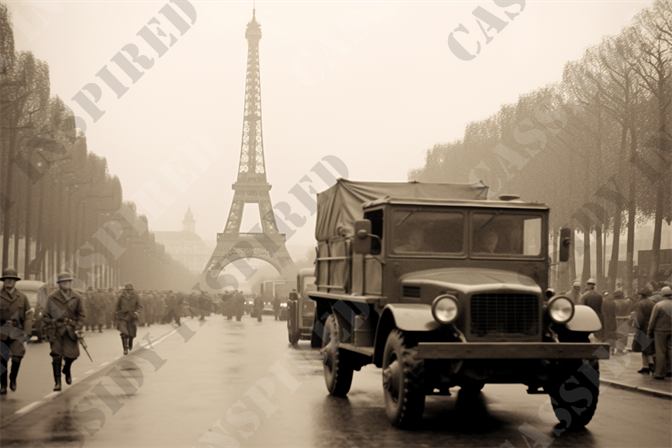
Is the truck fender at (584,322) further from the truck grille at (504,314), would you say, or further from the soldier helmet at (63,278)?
the soldier helmet at (63,278)

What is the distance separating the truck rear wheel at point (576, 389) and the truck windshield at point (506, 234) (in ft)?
5.86

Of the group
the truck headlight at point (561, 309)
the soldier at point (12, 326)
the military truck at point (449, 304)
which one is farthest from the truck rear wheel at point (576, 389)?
the soldier at point (12, 326)

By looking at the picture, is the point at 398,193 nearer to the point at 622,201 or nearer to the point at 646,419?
the point at 646,419

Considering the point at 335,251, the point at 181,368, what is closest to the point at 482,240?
the point at 335,251

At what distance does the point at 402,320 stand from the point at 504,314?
3.68 feet

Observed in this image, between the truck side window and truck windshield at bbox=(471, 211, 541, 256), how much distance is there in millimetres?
1140

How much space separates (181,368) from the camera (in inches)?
715

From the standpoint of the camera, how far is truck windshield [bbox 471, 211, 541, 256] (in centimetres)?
1145

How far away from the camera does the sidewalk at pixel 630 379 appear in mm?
14453

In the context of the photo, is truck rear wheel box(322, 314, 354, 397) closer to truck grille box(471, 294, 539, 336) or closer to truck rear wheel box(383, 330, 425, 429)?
truck rear wheel box(383, 330, 425, 429)

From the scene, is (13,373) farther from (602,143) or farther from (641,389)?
(602,143)

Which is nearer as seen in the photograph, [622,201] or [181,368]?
[181,368]

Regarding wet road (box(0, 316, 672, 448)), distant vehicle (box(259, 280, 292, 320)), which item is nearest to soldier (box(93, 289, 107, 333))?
distant vehicle (box(259, 280, 292, 320))

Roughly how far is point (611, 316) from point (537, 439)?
575 inches
